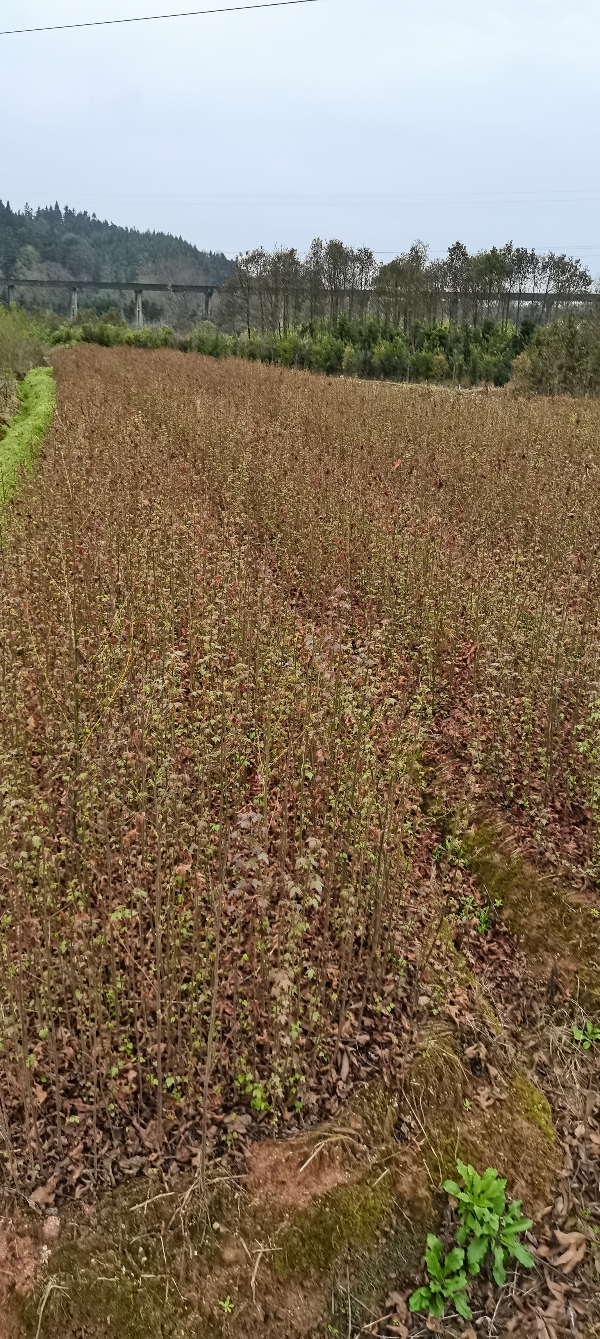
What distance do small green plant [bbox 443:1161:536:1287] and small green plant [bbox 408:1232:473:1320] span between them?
0.17 feet

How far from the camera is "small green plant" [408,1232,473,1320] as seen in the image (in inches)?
99.2

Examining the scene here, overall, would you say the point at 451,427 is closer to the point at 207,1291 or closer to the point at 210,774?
the point at 210,774

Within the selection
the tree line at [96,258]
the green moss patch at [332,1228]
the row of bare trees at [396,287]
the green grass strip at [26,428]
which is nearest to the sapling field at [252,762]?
the green moss patch at [332,1228]

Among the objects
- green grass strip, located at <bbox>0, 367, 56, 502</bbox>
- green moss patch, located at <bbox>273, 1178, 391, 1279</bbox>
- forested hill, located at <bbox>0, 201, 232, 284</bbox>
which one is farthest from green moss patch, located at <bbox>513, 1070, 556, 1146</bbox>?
forested hill, located at <bbox>0, 201, 232, 284</bbox>

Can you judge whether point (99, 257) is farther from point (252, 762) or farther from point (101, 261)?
point (252, 762)

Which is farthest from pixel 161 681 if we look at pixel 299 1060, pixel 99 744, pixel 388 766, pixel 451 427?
pixel 451 427

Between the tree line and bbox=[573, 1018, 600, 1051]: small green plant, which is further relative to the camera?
the tree line

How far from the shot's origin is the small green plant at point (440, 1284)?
252 centimetres

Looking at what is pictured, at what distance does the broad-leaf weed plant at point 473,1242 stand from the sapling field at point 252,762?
560 millimetres

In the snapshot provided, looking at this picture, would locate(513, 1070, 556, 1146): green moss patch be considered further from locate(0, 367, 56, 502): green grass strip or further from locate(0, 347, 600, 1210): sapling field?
locate(0, 367, 56, 502): green grass strip

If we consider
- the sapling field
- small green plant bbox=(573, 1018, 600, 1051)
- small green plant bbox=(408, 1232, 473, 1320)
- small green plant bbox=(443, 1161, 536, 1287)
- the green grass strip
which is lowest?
small green plant bbox=(408, 1232, 473, 1320)

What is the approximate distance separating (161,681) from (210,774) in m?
0.60

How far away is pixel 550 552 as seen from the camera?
6.80 m

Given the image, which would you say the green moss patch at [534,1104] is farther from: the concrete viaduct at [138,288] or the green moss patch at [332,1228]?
the concrete viaduct at [138,288]
